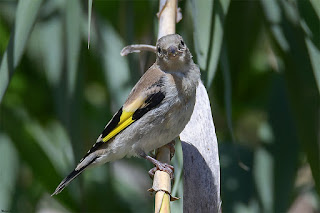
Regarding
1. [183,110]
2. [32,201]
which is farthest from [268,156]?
[32,201]

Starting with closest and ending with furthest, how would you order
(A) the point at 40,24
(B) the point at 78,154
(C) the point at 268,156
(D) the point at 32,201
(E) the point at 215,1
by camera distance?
1. (E) the point at 215,1
2. (B) the point at 78,154
3. (C) the point at 268,156
4. (A) the point at 40,24
5. (D) the point at 32,201

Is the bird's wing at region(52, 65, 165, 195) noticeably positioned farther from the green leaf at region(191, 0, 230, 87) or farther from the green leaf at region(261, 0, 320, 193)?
the green leaf at region(261, 0, 320, 193)

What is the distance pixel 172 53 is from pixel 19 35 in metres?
0.68

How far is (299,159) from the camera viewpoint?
3264 mm

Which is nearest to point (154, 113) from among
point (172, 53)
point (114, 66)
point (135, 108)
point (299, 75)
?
point (135, 108)

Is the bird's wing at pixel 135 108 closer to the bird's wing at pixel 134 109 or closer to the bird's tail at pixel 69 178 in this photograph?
the bird's wing at pixel 134 109

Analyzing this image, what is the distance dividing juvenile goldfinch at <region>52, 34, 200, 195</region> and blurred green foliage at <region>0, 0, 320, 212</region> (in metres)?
0.19

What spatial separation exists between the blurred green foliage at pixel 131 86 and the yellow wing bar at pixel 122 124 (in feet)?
0.95

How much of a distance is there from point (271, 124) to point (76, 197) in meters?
1.34

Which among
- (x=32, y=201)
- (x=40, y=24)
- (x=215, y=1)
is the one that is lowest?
(x=32, y=201)

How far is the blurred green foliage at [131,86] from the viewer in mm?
2342

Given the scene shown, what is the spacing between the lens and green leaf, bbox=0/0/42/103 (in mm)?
2145

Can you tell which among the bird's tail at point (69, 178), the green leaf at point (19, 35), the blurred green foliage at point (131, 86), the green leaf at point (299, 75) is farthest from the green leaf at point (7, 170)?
the green leaf at point (299, 75)

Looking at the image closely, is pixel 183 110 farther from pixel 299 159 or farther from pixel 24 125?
pixel 24 125
